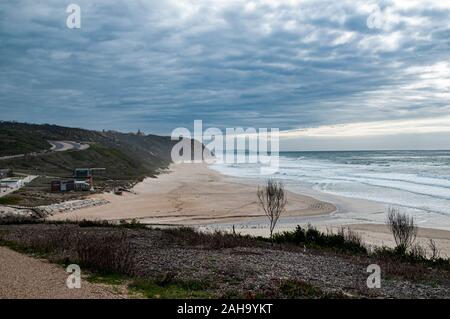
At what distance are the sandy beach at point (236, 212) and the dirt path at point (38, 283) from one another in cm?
1412

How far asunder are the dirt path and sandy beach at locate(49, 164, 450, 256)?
46.3ft

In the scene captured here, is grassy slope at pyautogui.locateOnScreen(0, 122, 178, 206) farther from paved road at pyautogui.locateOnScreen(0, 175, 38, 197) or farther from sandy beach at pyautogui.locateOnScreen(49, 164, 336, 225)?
sandy beach at pyautogui.locateOnScreen(49, 164, 336, 225)

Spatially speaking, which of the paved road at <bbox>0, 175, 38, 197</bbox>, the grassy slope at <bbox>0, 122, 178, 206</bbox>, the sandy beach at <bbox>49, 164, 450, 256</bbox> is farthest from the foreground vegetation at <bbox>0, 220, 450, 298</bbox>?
the paved road at <bbox>0, 175, 38, 197</bbox>

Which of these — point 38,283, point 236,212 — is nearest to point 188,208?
point 236,212

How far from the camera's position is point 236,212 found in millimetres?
33312

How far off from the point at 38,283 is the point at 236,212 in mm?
24200

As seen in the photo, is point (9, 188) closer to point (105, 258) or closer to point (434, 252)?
point (105, 258)

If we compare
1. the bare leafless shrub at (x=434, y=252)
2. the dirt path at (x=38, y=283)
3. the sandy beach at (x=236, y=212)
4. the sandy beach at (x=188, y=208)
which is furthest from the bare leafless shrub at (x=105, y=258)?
the sandy beach at (x=188, y=208)

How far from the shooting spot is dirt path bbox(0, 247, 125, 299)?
8.77 m

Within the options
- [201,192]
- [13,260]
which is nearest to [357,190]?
[201,192]

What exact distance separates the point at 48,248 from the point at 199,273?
4.91m
